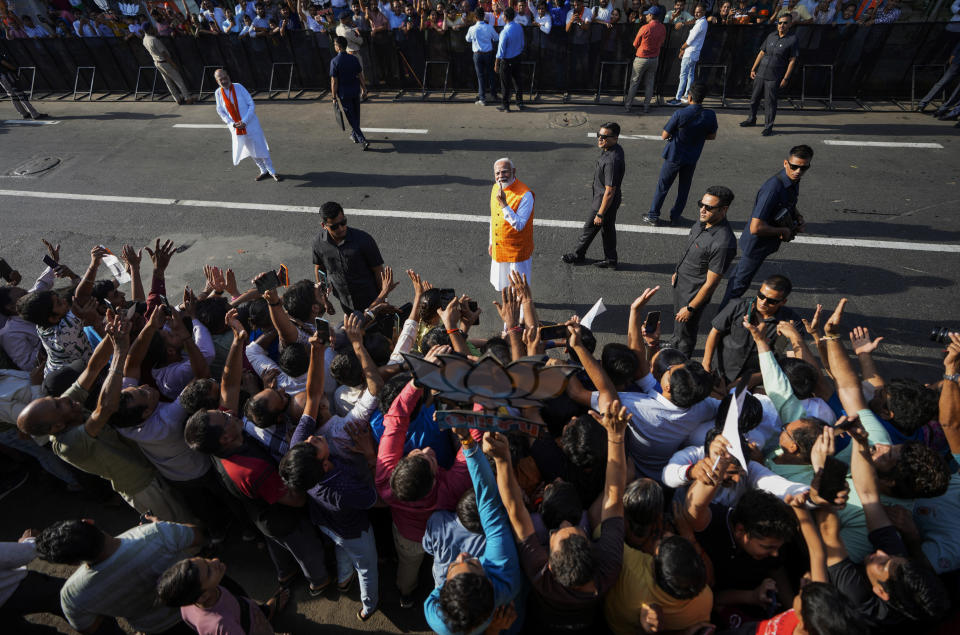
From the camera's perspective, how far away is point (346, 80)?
9234mm

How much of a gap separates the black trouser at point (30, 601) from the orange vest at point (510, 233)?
4118mm

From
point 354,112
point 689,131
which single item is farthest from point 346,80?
point 689,131

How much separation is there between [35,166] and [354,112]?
6.32 metres

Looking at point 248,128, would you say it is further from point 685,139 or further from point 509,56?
point 685,139

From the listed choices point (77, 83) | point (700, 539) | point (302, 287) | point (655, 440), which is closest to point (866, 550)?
→ point (700, 539)

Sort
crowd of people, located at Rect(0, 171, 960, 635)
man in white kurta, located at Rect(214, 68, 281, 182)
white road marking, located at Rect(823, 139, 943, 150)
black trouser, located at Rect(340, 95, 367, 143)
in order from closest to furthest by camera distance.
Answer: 1. crowd of people, located at Rect(0, 171, 960, 635)
2. man in white kurta, located at Rect(214, 68, 281, 182)
3. white road marking, located at Rect(823, 139, 943, 150)
4. black trouser, located at Rect(340, 95, 367, 143)

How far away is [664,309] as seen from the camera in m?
5.83

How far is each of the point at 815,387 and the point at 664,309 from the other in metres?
2.56

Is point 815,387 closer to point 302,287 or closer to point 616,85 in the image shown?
point 302,287

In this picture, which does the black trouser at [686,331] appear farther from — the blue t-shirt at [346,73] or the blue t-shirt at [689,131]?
the blue t-shirt at [346,73]

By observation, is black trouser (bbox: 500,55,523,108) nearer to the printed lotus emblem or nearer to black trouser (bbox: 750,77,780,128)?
black trouser (bbox: 750,77,780,128)

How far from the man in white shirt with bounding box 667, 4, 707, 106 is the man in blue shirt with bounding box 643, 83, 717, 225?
13.0ft

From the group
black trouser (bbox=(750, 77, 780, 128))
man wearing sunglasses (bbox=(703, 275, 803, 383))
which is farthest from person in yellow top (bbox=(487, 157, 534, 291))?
black trouser (bbox=(750, 77, 780, 128))

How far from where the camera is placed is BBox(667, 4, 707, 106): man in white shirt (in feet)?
32.6
